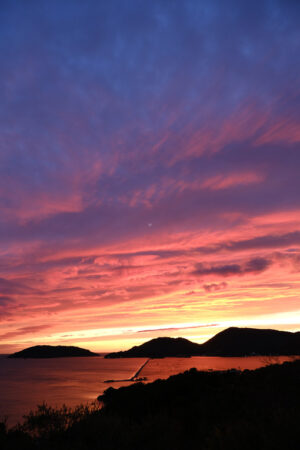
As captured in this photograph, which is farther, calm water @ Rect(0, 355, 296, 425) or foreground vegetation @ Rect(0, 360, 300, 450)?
calm water @ Rect(0, 355, 296, 425)

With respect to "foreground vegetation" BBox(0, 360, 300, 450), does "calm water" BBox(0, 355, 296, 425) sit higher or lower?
lower

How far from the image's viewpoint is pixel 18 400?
5300 centimetres

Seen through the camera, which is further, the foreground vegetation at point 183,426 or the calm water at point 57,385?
the calm water at point 57,385

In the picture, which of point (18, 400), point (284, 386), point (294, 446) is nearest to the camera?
point (294, 446)

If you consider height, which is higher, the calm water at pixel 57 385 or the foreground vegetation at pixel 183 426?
the foreground vegetation at pixel 183 426

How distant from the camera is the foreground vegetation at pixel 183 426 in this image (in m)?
10.5

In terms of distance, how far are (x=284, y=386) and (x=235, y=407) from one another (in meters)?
7.96

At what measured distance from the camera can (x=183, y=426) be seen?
1747 centimetres

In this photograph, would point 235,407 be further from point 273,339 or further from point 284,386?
point 273,339

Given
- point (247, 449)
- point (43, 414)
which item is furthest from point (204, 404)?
point (247, 449)

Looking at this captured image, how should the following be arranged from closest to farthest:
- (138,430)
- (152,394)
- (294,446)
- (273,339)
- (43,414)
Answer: (294,446) < (138,430) < (43,414) < (152,394) < (273,339)

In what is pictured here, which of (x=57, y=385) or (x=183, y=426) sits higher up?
(x=183, y=426)

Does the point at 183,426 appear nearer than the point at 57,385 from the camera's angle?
Yes

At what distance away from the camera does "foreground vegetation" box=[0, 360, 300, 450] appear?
1053cm
